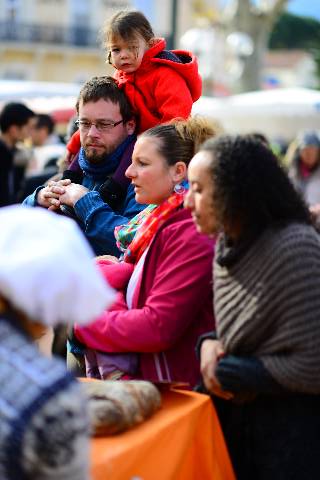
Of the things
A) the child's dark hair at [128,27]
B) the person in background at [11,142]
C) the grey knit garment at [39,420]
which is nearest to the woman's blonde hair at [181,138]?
the child's dark hair at [128,27]

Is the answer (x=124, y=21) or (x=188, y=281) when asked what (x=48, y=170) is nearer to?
(x=124, y=21)

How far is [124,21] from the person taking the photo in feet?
13.6

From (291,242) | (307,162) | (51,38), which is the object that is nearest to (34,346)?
(291,242)

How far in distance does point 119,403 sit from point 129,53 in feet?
6.42

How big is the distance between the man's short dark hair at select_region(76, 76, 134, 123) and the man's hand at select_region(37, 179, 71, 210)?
1.11 ft

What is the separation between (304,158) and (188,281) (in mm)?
7200

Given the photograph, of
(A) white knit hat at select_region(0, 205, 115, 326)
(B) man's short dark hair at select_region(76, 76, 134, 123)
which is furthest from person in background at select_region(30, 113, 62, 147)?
(A) white knit hat at select_region(0, 205, 115, 326)

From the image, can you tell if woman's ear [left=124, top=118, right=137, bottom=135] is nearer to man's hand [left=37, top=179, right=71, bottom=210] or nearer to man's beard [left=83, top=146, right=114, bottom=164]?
man's beard [left=83, top=146, right=114, bottom=164]

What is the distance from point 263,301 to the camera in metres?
2.61

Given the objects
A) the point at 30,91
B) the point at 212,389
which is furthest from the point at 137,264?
the point at 30,91

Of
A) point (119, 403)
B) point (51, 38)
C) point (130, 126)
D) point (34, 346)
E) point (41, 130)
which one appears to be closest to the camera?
point (34, 346)

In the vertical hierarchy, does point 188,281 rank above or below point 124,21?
below

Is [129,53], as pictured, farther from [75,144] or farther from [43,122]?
[43,122]

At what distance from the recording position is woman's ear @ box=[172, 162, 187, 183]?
124 inches
